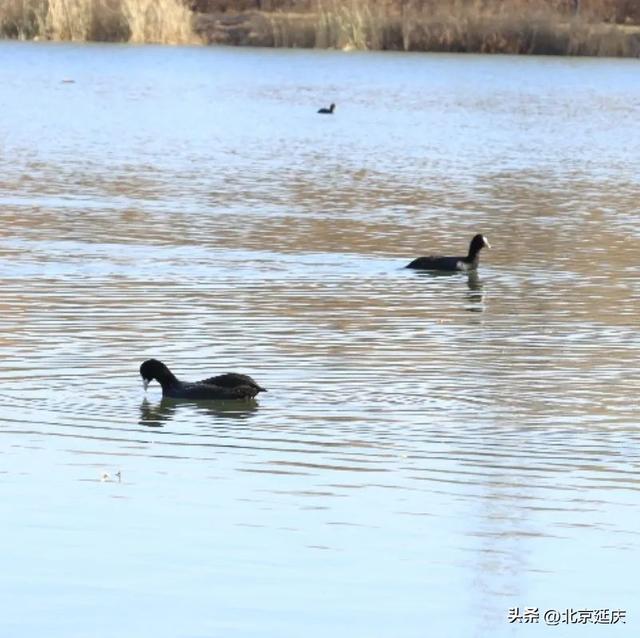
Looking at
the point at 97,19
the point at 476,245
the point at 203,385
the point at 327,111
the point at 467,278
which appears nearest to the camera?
the point at 203,385

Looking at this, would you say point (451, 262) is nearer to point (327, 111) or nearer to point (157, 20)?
point (327, 111)

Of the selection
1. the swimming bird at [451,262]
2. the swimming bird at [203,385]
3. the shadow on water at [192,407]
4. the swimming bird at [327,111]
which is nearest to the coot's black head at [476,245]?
the swimming bird at [451,262]

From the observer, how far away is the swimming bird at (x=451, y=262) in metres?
17.3

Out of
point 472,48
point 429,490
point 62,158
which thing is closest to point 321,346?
point 429,490

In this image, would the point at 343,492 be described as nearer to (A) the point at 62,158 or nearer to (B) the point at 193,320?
(B) the point at 193,320

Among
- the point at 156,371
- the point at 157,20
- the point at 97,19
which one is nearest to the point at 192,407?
the point at 156,371

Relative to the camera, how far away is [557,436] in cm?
1030

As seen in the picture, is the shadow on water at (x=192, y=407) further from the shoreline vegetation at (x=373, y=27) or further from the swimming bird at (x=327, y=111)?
the shoreline vegetation at (x=373, y=27)

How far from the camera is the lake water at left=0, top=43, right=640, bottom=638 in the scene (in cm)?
749

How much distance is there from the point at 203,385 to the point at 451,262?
21.3 ft

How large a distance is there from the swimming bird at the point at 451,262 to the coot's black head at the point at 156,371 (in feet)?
21.0

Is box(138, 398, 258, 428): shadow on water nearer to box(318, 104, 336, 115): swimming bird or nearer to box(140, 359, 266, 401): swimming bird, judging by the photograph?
box(140, 359, 266, 401): swimming bird

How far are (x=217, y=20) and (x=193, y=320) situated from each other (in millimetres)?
54421

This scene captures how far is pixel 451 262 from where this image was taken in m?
17.3
